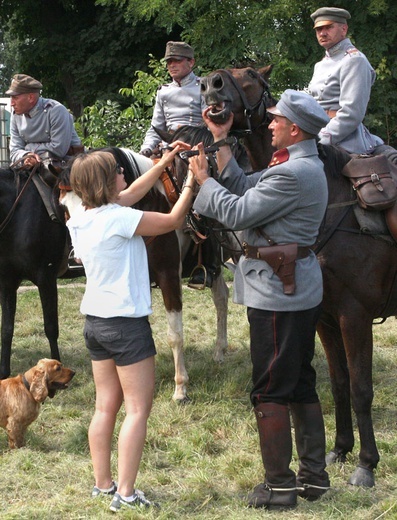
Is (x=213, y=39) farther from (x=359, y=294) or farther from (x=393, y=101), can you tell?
(x=359, y=294)

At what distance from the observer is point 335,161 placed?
4.64 meters

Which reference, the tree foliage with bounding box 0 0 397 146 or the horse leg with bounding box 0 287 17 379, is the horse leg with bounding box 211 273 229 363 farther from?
the tree foliage with bounding box 0 0 397 146

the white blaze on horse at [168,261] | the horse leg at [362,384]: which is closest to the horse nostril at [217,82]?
the horse leg at [362,384]

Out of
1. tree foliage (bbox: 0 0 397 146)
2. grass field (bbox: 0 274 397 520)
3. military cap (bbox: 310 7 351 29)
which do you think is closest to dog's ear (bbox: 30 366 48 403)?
grass field (bbox: 0 274 397 520)

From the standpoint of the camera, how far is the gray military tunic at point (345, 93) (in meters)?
4.86

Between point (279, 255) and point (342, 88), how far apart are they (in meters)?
1.59

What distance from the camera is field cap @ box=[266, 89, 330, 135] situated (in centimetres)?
381

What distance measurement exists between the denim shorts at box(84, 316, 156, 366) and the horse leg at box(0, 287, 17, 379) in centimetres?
316

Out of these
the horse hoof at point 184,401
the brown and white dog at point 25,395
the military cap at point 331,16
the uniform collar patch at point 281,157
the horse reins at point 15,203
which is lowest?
the horse hoof at point 184,401

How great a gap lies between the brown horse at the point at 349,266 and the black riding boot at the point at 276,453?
63cm

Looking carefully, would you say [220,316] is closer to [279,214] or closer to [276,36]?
[279,214]

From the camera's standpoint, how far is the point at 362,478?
14.7 feet

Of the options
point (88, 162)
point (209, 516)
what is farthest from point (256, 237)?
point (209, 516)

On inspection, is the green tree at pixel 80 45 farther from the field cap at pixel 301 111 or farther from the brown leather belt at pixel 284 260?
the brown leather belt at pixel 284 260
